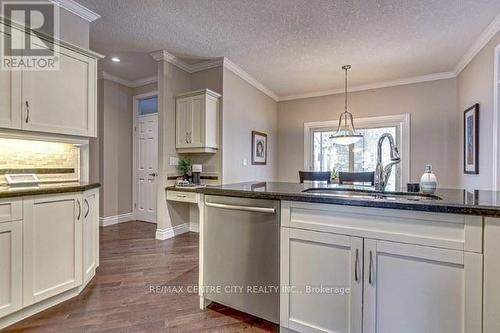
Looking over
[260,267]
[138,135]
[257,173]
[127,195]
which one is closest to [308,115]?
[257,173]

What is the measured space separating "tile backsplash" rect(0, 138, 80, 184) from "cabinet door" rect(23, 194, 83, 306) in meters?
0.55

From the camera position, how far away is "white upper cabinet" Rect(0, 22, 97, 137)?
1.86 metres

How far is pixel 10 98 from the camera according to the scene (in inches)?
72.7

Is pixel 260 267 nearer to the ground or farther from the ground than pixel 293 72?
nearer to the ground

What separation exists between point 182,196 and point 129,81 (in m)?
2.69

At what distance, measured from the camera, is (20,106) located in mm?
1901

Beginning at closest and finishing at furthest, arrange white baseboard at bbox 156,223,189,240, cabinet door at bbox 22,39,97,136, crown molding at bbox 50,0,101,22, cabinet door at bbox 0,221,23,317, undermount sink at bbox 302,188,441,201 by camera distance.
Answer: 1. undermount sink at bbox 302,188,441,201
2. cabinet door at bbox 0,221,23,317
3. cabinet door at bbox 22,39,97,136
4. crown molding at bbox 50,0,101,22
5. white baseboard at bbox 156,223,189,240

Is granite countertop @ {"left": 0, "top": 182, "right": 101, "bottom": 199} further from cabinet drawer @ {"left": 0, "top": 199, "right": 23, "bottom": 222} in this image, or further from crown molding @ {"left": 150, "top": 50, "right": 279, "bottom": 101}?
crown molding @ {"left": 150, "top": 50, "right": 279, "bottom": 101}

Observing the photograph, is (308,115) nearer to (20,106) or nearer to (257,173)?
(257,173)

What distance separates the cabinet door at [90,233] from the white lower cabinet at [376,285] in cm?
171

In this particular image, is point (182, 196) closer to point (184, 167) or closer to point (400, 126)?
point (184, 167)

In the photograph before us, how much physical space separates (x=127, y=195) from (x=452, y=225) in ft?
16.2

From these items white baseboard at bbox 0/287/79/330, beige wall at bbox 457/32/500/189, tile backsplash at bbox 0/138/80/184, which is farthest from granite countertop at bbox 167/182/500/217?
beige wall at bbox 457/32/500/189

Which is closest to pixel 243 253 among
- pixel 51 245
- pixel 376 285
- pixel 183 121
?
pixel 376 285
